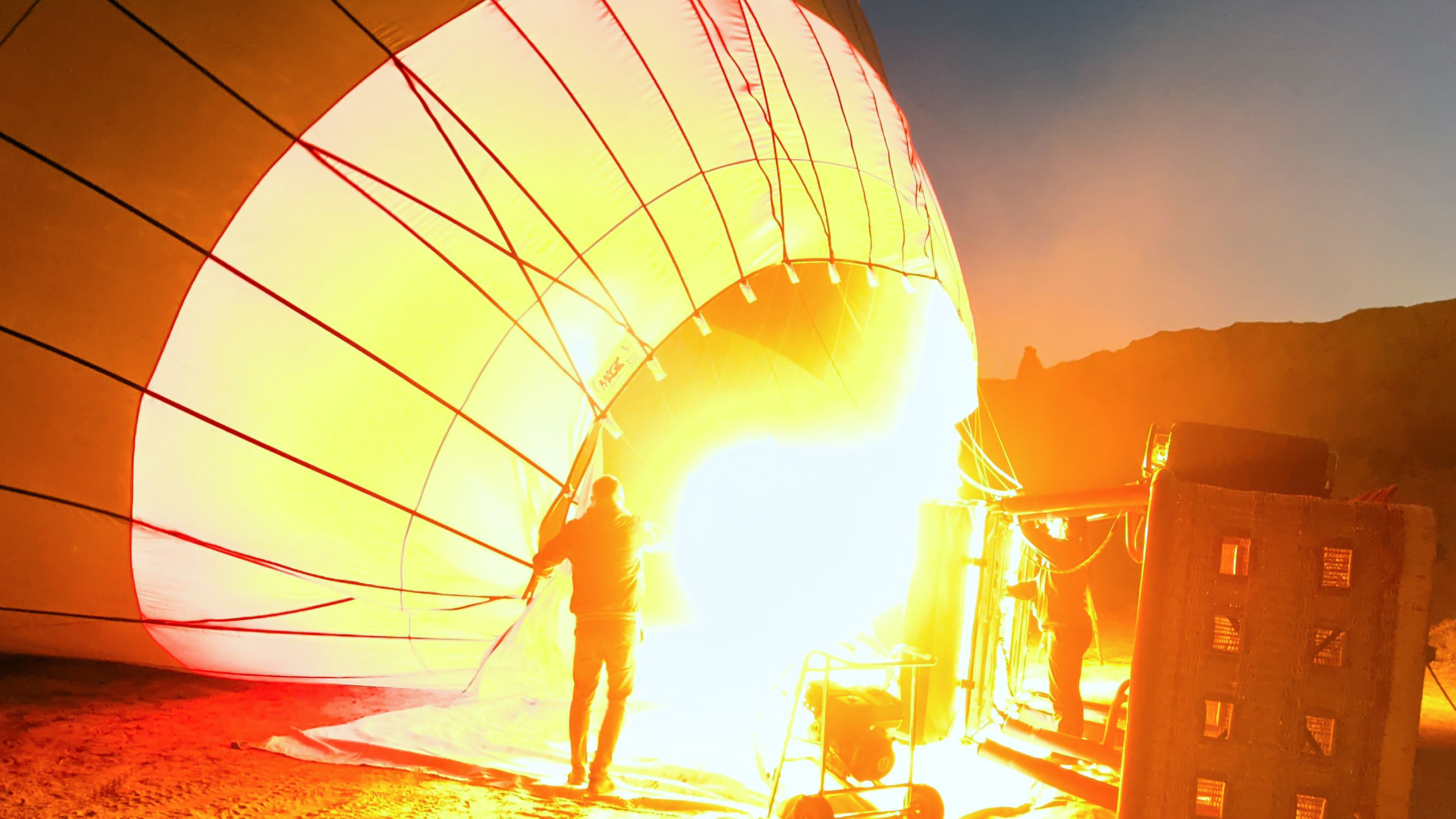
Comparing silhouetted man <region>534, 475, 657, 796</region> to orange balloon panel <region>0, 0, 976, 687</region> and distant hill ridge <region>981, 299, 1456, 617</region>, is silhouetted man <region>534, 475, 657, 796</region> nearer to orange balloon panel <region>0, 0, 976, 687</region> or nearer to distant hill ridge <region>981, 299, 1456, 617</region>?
orange balloon panel <region>0, 0, 976, 687</region>

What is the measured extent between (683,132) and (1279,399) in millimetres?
27004

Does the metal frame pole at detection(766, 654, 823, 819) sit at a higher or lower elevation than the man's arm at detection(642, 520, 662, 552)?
lower

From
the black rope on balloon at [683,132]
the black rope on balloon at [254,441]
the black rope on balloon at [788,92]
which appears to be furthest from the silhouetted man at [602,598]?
the black rope on balloon at [788,92]

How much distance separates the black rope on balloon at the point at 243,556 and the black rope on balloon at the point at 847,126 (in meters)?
3.29

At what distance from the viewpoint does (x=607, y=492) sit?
3.88m

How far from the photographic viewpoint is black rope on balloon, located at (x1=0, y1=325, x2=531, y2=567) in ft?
12.1

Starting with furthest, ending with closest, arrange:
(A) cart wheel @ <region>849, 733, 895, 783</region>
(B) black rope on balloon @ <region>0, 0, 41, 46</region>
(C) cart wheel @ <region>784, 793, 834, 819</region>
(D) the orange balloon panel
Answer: (D) the orange balloon panel → (B) black rope on balloon @ <region>0, 0, 41, 46</region> → (A) cart wheel @ <region>849, 733, 895, 783</region> → (C) cart wheel @ <region>784, 793, 834, 819</region>

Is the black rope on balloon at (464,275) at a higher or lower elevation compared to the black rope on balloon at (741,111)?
lower

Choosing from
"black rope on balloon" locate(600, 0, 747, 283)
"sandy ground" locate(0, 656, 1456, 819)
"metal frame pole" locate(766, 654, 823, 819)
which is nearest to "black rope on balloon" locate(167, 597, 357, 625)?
"sandy ground" locate(0, 656, 1456, 819)

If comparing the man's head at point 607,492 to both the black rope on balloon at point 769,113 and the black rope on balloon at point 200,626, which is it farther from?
the black rope on balloon at point 769,113

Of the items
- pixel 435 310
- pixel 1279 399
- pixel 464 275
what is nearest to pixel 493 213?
pixel 464 275

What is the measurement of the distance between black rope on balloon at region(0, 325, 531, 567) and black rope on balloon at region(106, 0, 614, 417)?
1.00 metres

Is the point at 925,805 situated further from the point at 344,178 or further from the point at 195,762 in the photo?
the point at 344,178

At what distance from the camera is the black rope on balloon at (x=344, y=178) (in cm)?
361
